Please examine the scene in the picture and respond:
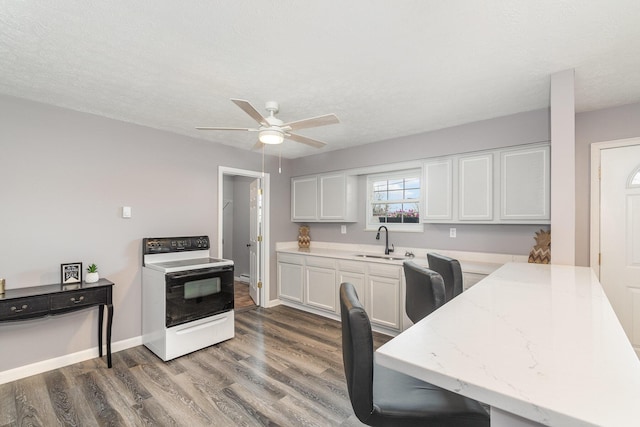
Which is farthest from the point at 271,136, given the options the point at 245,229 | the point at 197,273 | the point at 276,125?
the point at 245,229

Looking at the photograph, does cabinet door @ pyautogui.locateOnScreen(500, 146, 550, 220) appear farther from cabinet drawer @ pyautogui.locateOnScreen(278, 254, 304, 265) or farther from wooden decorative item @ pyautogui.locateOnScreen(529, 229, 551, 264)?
cabinet drawer @ pyautogui.locateOnScreen(278, 254, 304, 265)

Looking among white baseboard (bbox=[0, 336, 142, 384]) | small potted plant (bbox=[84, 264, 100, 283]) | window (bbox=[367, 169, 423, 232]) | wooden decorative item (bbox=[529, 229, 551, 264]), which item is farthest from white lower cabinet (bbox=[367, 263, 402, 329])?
small potted plant (bbox=[84, 264, 100, 283])

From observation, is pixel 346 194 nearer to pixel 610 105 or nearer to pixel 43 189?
pixel 610 105

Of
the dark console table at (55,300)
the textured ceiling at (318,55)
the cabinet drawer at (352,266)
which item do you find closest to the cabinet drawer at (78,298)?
the dark console table at (55,300)

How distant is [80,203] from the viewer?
2.96m

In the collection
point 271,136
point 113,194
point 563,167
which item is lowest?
point 113,194

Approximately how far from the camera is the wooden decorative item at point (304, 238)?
498cm

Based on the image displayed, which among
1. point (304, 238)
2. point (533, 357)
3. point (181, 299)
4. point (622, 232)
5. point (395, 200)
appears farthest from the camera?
point (304, 238)

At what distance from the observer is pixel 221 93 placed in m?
2.52

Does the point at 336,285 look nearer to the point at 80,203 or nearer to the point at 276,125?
the point at 276,125

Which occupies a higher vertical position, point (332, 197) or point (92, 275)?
point (332, 197)

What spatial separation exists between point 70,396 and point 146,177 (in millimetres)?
2116

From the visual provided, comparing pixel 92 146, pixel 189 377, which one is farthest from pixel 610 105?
pixel 92 146

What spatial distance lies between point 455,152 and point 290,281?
288 centimetres
